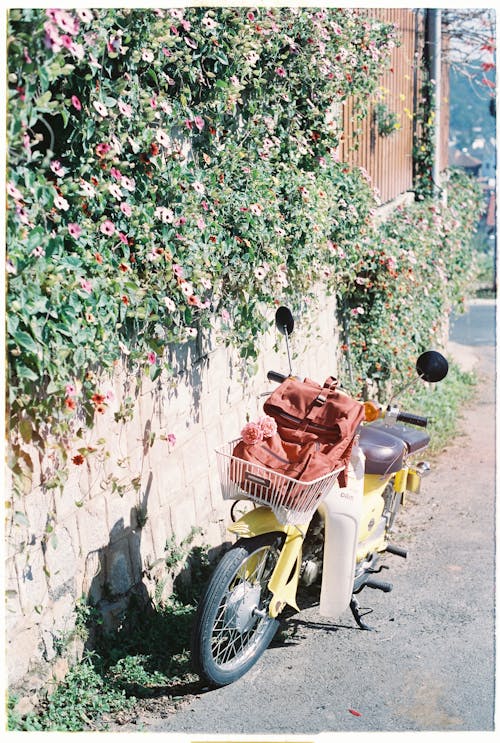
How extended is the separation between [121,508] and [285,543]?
2.34 ft

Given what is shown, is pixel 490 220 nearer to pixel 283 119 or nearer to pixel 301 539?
pixel 283 119

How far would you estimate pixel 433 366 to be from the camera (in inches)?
158

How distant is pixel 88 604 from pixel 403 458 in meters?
1.77

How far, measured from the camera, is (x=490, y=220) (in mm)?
28891

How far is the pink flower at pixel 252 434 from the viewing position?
150 inches

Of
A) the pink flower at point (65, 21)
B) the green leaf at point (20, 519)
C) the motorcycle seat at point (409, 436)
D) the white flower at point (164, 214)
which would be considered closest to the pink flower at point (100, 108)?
the pink flower at point (65, 21)

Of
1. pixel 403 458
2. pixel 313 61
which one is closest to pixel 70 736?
pixel 403 458

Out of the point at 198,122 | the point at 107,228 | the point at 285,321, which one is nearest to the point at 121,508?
the point at 285,321

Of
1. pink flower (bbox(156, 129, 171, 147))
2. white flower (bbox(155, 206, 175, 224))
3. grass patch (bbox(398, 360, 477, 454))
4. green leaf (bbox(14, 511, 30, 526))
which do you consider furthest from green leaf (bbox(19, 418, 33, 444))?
grass patch (bbox(398, 360, 477, 454))

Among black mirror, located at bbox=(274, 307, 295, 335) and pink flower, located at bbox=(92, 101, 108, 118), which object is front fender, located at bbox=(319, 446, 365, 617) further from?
pink flower, located at bbox=(92, 101, 108, 118)

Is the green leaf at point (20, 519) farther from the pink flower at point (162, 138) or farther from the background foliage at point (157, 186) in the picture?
Answer: the pink flower at point (162, 138)

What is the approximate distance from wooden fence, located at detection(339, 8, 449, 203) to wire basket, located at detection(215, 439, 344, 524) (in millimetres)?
4128

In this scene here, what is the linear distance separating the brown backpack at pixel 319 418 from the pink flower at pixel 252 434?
17cm

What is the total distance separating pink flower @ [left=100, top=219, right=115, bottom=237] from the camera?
3.61m
